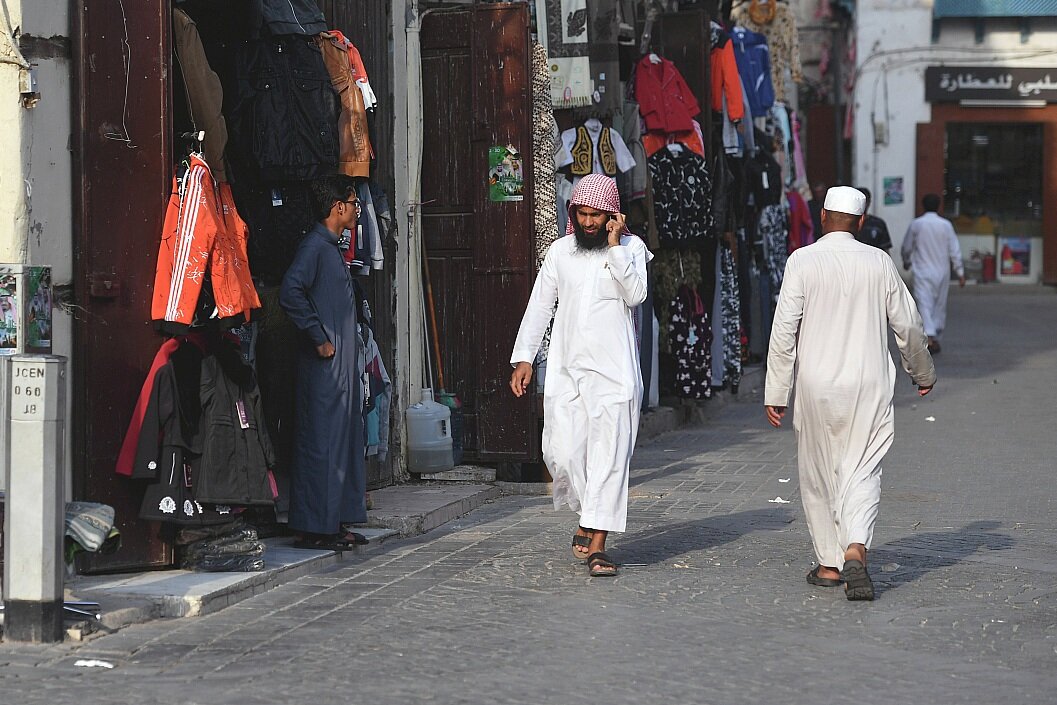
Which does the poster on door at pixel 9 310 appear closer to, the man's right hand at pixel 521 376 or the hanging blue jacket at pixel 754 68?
the man's right hand at pixel 521 376

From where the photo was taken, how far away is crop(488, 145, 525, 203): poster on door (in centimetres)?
1025

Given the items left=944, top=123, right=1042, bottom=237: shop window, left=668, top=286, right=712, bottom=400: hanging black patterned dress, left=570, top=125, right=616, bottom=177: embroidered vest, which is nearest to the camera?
left=570, top=125, right=616, bottom=177: embroidered vest

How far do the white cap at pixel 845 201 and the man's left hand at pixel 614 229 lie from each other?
41.0 inches

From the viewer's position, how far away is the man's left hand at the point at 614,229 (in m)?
7.82

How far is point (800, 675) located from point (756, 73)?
11.3m

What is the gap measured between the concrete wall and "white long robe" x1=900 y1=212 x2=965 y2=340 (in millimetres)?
15116

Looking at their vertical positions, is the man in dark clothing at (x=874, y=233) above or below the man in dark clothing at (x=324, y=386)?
above

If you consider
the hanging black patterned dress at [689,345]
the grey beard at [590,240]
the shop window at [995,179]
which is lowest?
the hanging black patterned dress at [689,345]

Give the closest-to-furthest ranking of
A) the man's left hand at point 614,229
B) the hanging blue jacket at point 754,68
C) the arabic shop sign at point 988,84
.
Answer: the man's left hand at point 614,229 < the hanging blue jacket at point 754,68 < the arabic shop sign at point 988,84

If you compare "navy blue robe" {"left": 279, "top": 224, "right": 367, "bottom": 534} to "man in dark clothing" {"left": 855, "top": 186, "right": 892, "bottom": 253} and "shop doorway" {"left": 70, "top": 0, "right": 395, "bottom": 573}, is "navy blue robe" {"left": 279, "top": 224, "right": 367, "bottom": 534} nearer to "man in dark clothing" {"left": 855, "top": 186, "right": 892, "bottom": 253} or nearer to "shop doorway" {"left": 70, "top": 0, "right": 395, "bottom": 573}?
"shop doorway" {"left": 70, "top": 0, "right": 395, "bottom": 573}

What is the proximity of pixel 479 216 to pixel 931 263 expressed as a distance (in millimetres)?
12035

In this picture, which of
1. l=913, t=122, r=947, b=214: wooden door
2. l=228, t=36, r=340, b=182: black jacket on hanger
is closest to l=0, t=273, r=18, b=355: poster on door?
l=228, t=36, r=340, b=182: black jacket on hanger

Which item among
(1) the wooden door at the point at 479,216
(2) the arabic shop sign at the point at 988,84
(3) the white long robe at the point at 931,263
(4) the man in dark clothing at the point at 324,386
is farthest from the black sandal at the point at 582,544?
(2) the arabic shop sign at the point at 988,84

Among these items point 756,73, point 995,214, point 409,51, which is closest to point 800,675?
point 409,51
